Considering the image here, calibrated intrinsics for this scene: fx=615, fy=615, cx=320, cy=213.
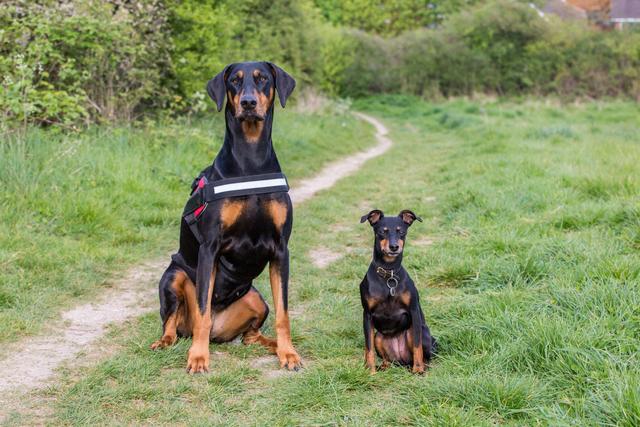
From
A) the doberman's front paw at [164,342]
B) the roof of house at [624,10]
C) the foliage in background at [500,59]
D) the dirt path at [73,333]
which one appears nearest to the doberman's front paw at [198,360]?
the doberman's front paw at [164,342]

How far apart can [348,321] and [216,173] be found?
50.0 inches

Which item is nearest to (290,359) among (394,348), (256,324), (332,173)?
(256,324)

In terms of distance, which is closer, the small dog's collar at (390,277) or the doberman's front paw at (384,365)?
the doberman's front paw at (384,365)

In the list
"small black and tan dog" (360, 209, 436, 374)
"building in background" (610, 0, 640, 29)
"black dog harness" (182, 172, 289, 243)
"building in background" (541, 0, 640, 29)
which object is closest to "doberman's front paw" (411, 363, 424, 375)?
"small black and tan dog" (360, 209, 436, 374)

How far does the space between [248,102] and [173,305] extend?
127cm

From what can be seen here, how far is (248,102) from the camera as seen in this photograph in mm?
3477

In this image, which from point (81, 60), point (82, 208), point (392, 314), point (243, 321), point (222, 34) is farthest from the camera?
point (222, 34)

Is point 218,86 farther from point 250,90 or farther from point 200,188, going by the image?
point 200,188

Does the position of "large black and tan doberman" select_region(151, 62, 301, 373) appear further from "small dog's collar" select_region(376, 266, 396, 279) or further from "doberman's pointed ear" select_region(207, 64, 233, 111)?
"small dog's collar" select_region(376, 266, 396, 279)

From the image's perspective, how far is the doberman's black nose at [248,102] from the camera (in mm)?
3471

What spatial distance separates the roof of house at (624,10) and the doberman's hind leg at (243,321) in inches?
1299

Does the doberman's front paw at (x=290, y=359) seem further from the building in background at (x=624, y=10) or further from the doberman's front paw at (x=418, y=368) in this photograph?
the building in background at (x=624, y=10)

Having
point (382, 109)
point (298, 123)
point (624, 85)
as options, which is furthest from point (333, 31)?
point (298, 123)

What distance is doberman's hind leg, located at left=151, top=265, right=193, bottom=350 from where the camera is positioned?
3.63 meters
